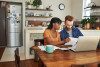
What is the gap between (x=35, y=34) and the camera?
4031 millimetres

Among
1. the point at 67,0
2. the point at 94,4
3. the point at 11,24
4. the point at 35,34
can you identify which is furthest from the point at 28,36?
the point at 67,0

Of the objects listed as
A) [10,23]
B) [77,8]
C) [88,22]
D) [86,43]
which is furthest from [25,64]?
[77,8]

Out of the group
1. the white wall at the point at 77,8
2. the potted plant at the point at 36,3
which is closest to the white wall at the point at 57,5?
the white wall at the point at 77,8

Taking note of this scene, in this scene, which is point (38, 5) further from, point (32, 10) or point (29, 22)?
point (29, 22)

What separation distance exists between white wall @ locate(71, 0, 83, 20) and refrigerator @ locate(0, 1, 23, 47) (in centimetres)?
255

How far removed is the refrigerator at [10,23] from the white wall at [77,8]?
2548 mm

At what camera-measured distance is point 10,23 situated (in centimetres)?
609

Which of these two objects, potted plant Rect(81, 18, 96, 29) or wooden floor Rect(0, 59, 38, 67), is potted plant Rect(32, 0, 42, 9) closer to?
potted plant Rect(81, 18, 96, 29)

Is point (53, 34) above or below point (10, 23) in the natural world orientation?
below

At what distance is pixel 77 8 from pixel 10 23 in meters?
3.08

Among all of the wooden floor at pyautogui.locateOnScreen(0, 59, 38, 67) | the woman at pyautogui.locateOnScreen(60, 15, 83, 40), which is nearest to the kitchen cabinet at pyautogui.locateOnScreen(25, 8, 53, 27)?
the wooden floor at pyautogui.locateOnScreen(0, 59, 38, 67)

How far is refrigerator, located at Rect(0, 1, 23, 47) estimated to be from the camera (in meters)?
6.04

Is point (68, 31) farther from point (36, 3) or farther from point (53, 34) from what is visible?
point (36, 3)

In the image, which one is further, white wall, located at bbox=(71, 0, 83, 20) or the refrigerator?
white wall, located at bbox=(71, 0, 83, 20)
